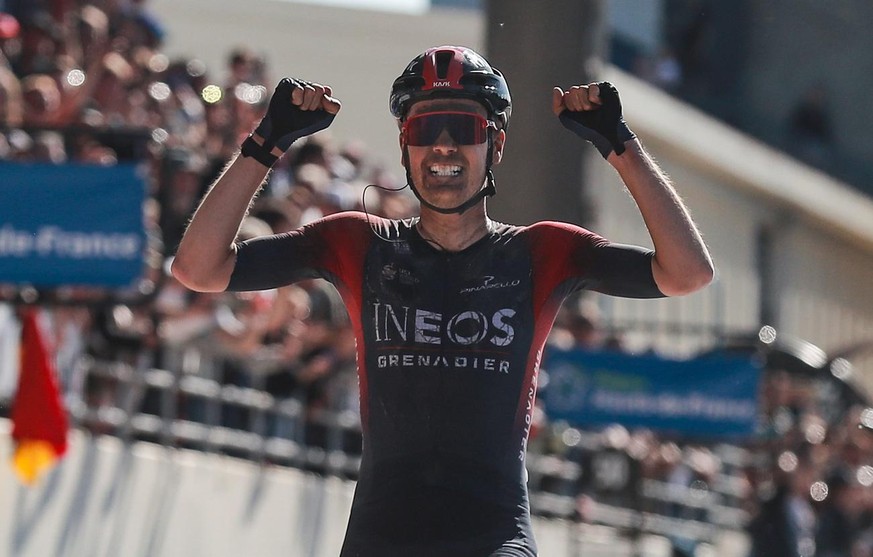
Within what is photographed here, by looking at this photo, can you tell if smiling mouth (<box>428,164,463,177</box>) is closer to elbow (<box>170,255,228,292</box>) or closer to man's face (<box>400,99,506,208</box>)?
man's face (<box>400,99,506,208</box>)

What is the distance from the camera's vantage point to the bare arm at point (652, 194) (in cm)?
497

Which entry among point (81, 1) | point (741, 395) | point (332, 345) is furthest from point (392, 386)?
point (741, 395)

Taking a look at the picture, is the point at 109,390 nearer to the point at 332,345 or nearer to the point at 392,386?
the point at 332,345

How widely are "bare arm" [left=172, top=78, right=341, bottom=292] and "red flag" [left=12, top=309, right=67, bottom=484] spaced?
3.84 metres

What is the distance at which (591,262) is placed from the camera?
5168 mm

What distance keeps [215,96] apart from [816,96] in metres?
17.3

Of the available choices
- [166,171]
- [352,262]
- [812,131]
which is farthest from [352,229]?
[812,131]

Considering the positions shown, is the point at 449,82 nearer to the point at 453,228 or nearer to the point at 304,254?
the point at 453,228

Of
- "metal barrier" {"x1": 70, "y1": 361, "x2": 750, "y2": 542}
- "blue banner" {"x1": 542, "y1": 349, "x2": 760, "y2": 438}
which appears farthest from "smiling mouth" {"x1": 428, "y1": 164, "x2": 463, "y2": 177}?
"blue banner" {"x1": 542, "y1": 349, "x2": 760, "y2": 438}

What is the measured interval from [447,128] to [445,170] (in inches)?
4.5

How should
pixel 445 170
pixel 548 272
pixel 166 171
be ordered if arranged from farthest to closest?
pixel 166 171
pixel 548 272
pixel 445 170

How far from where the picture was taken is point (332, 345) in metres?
11.5

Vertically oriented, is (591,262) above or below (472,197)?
below

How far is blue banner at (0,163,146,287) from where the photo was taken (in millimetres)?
8719
